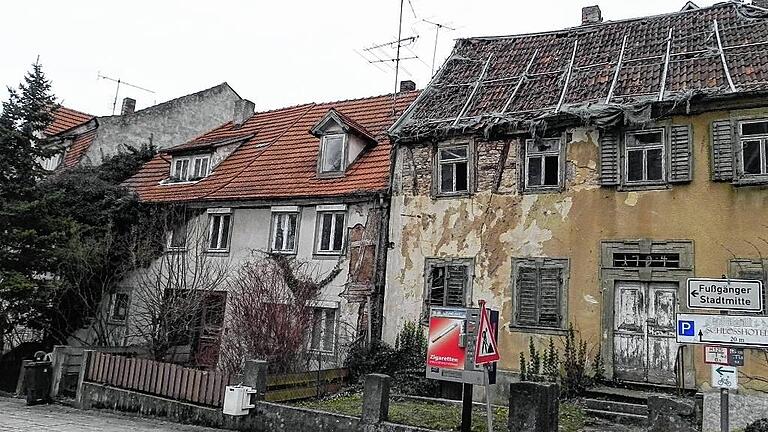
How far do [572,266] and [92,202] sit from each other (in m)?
16.9

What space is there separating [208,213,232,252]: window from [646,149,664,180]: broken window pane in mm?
12916

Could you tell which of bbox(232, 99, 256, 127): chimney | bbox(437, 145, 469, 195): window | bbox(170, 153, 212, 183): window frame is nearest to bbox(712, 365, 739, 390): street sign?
bbox(437, 145, 469, 195): window

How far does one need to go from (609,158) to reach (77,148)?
22.7 meters

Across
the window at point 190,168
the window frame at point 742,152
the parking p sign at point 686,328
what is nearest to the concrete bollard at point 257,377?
the parking p sign at point 686,328

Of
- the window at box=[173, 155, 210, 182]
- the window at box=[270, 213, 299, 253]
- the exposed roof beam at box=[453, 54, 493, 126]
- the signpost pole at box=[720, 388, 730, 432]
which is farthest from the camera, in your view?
the window at box=[173, 155, 210, 182]

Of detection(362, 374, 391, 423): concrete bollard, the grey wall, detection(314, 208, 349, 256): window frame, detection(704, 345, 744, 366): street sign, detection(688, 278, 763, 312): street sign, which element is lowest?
detection(362, 374, 391, 423): concrete bollard

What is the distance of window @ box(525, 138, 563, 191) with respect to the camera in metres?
15.8

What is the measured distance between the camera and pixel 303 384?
14430 millimetres

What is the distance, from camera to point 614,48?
1767 cm

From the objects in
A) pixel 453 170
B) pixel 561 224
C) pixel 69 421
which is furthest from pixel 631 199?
pixel 69 421

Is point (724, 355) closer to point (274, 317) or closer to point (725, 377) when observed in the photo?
point (725, 377)

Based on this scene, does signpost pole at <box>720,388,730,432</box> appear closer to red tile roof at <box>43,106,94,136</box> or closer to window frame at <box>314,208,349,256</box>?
window frame at <box>314,208,349,256</box>

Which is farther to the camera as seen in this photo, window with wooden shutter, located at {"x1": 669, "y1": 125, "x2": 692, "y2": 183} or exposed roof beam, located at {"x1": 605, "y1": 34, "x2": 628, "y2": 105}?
exposed roof beam, located at {"x1": 605, "y1": 34, "x2": 628, "y2": 105}

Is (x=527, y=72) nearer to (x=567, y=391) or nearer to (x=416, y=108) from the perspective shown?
(x=416, y=108)
